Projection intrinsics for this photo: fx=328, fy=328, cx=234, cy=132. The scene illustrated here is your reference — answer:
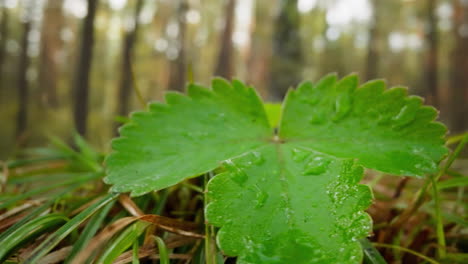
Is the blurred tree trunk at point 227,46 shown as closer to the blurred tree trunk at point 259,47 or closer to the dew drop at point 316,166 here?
the blurred tree trunk at point 259,47

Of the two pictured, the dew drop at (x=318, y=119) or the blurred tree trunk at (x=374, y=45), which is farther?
the blurred tree trunk at (x=374, y=45)

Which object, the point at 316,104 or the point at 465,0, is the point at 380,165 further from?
the point at 465,0

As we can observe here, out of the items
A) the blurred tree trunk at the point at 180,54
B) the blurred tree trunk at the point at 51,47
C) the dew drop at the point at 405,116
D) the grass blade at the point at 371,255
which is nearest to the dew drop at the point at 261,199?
the grass blade at the point at 371,255

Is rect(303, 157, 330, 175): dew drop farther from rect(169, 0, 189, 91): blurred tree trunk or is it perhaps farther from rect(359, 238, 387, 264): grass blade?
rect(169, 0, 189, 91): blurred tree trunk

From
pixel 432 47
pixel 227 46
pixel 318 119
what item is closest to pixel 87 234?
pixel 318 119

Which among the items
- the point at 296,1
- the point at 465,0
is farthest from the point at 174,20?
the point at 465,0

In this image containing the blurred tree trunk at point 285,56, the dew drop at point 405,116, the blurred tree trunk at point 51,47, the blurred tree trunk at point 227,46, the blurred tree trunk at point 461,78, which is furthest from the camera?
the blurred tree trunk at point 51,47

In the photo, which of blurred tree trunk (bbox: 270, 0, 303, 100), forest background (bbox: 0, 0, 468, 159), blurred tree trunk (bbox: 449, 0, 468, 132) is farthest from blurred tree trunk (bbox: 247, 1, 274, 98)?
blurred tree trunk (bbox: 449, 0, 468, 132)
